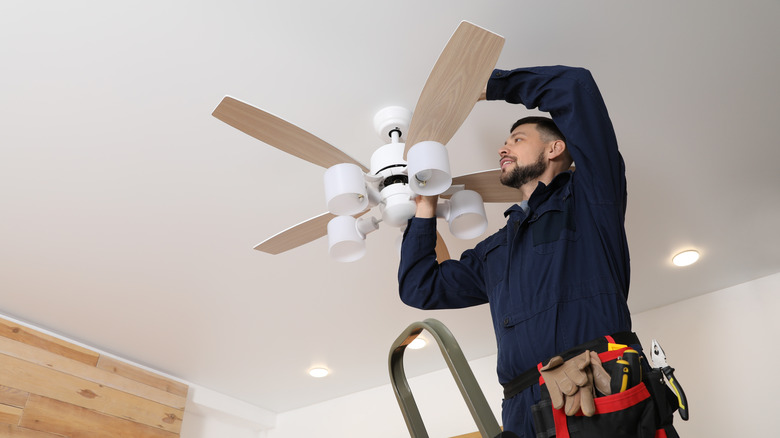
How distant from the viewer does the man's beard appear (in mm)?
1619

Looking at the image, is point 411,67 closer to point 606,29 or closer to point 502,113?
point 502,113

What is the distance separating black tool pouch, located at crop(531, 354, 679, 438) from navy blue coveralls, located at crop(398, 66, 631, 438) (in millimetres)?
94

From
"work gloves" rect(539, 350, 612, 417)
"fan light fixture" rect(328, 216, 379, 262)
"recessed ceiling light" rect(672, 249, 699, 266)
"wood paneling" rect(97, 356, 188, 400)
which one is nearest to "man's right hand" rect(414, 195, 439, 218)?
"fan light fixture" rect(328, 216, 379, 262)

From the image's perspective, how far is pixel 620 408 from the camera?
3.48ft

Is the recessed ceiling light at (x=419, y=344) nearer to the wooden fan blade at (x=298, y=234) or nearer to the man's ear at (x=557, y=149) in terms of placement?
the wooden fan blade at (x=298, y=234)

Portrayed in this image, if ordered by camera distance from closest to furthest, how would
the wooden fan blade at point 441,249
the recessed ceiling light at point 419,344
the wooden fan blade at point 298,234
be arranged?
the wooden fan blade at point 298,234 → the wooden fan blade at point 441,249 → the recessed ceiling light at point 419,344

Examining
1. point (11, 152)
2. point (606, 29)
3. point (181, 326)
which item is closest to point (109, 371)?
point (181, 326)

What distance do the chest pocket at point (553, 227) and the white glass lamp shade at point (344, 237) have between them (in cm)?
51

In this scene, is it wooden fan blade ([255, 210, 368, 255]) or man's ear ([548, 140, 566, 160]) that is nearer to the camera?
man's ear ([548, 140, 566, 160])

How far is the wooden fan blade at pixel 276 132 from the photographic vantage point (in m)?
1.53

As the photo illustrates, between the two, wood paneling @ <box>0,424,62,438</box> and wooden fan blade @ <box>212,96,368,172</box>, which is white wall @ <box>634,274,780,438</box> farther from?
wood paneling @ <box>0,424,62,438</box>

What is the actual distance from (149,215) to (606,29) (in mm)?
1836

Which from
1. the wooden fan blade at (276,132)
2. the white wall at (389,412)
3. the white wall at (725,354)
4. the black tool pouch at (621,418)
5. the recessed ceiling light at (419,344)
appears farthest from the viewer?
the white wall at (389,412)

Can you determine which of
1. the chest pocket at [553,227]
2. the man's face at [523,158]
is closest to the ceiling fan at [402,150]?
the man's face at [523,158]
